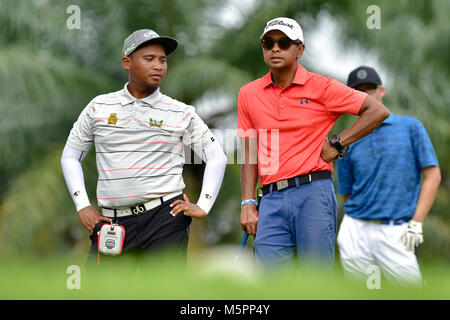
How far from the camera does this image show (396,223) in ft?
19.3

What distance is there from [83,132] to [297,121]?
1.42 metres

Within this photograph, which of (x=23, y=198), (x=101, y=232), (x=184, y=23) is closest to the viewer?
(x=101, y=232)

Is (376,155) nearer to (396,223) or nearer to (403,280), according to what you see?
(396,223)

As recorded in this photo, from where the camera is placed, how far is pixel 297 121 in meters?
4.44

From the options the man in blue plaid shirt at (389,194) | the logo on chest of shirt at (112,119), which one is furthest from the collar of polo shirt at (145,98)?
the man in blue plaid shirt at (389,194)

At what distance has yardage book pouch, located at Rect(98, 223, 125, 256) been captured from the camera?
14.2 feet

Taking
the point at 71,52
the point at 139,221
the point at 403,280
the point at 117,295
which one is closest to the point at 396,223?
the point at 403,280

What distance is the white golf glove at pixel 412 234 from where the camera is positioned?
18.7ft

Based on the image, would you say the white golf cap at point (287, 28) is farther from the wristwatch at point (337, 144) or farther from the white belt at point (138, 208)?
the white belt at point (138, 208)

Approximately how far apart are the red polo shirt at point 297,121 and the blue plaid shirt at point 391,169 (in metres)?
1.54

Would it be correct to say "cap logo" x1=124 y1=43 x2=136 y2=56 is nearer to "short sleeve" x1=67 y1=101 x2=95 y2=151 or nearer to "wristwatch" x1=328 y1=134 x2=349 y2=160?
"short sleeve" x1=67 y1=101 x2=95 y2=151

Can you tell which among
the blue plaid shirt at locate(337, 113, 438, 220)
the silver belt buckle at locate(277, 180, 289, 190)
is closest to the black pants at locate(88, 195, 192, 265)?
the silver belt buckle at locate(277, 180, 289, 190)

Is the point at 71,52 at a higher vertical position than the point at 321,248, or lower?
higher

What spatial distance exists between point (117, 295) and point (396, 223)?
3.90 metres
